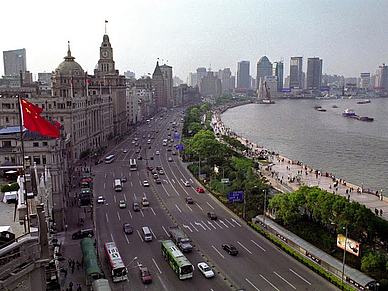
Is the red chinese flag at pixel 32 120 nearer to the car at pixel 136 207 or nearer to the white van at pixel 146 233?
the white van at pixel 146 233

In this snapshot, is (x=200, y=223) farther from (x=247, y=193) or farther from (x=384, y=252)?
(x=384, y=252)

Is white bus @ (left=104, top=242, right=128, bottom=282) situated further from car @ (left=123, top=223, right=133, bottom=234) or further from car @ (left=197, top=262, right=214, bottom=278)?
car @ (left=123, top=223, right=133, bottom=234)

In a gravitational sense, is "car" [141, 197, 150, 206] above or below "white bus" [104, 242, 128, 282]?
below

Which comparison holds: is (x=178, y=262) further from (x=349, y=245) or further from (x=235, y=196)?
(x=235, y=196)

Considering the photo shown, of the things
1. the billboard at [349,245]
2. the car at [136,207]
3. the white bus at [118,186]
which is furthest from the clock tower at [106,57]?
the billboard at [349,245]

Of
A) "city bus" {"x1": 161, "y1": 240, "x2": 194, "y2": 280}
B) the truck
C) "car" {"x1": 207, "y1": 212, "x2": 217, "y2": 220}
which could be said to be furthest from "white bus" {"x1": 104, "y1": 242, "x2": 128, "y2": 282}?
"car" {"x1": 207, "y1": 212, "x2": 217, "y2": 220}

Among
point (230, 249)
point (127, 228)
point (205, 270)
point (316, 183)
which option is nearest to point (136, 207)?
point (127, 228)
